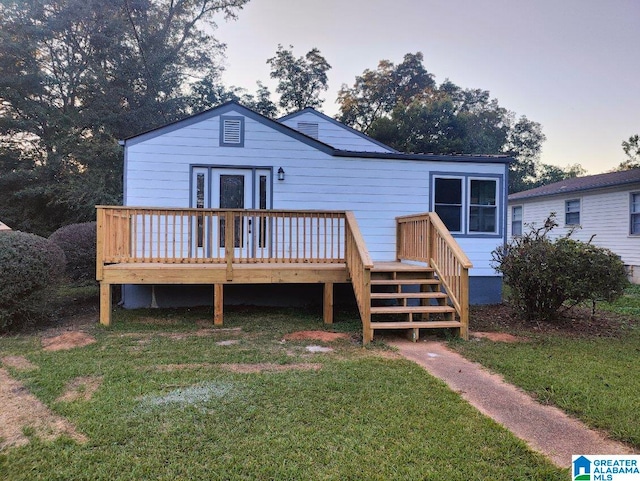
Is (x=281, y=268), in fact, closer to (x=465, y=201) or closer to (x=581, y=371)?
(x=581, y=371)

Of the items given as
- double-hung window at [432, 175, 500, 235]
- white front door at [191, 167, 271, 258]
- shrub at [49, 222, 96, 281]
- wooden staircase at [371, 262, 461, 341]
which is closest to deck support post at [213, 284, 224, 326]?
white front door at [191, 167, 271, 258]

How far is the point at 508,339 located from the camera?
17.6 ft

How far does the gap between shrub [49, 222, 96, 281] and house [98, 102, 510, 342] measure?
1522mm

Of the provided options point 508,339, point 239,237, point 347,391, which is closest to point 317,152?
point 239,237

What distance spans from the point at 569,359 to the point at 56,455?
16.0 feet

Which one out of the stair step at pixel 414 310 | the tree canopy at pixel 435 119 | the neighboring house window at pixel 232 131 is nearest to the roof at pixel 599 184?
the tree canopy at pixel 435 119

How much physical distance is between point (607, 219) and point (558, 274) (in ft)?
30.0

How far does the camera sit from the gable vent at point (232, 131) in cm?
734

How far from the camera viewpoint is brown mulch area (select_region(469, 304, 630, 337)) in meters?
5.85

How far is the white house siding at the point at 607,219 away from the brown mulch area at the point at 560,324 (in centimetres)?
557

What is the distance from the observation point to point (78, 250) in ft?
26.2

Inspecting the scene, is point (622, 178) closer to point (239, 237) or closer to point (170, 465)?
point (239, 237)

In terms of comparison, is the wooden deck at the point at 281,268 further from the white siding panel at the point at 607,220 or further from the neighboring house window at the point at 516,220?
the neighboring house window at the point at 516,220

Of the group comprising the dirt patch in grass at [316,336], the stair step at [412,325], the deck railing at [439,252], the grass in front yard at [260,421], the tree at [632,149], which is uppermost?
the tree at [632,149]
